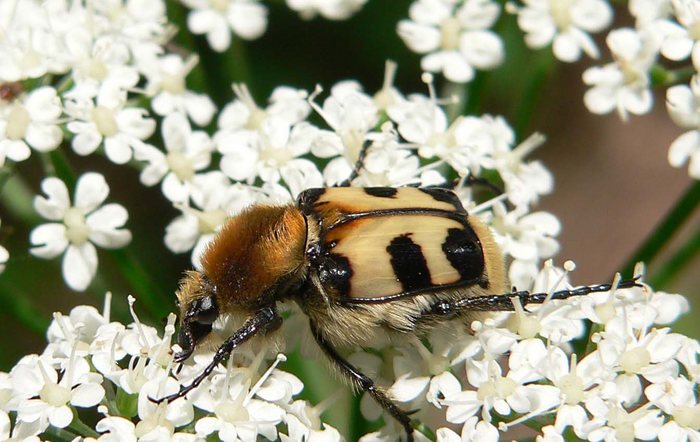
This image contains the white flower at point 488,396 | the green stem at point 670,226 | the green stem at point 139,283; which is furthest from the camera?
the green stem at point 670,226

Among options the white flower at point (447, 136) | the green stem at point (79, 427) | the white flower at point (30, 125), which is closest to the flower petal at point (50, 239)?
the white flower at point (30, 125)

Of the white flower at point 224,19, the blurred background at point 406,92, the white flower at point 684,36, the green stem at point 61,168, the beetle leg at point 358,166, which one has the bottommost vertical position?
the blurred background at point 406,92

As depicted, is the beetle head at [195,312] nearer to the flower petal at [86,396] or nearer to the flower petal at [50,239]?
the flower petal at [86,396]

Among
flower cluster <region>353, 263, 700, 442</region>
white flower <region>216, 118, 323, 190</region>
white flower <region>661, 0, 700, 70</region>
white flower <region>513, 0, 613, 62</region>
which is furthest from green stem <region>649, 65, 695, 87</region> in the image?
white flower <region>216, 118, 323, 190</region>

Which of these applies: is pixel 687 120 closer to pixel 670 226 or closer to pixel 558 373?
pixel 670 226

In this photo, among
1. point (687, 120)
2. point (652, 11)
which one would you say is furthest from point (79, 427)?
point (652, 11)

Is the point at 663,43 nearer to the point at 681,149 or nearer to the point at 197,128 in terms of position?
the point at 681,149

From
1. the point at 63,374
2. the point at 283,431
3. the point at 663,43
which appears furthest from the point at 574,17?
the point at 63,374
